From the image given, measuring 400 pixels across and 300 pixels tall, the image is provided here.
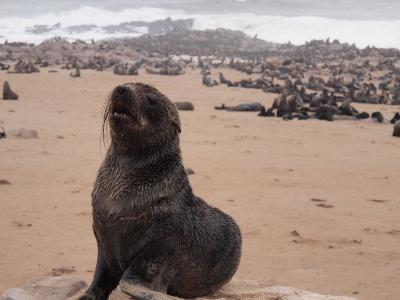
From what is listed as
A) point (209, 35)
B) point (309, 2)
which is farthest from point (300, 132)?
point (309, 2)

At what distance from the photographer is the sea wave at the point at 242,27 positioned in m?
49.0

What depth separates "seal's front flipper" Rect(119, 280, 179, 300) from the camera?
2.92m

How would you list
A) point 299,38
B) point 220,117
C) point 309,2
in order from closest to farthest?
point 220,117 < point 299,38 < point 309,2

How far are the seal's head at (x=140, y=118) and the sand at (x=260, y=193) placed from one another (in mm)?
1672

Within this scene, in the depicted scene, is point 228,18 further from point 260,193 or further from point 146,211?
point 146,211

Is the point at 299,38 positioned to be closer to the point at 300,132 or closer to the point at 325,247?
the point at 300,132

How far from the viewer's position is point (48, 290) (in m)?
3.58

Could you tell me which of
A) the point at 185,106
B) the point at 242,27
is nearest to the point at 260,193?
the point at 185,106

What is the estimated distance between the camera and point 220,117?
44.3ft

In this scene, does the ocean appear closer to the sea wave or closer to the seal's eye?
the sea wave

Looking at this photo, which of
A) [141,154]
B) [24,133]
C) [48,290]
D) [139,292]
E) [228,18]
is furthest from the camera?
[228,18]

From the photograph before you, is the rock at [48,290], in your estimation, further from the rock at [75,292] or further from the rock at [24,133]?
the rock at [24,133]

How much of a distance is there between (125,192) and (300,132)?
356 inches

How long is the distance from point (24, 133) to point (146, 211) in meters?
7.15
